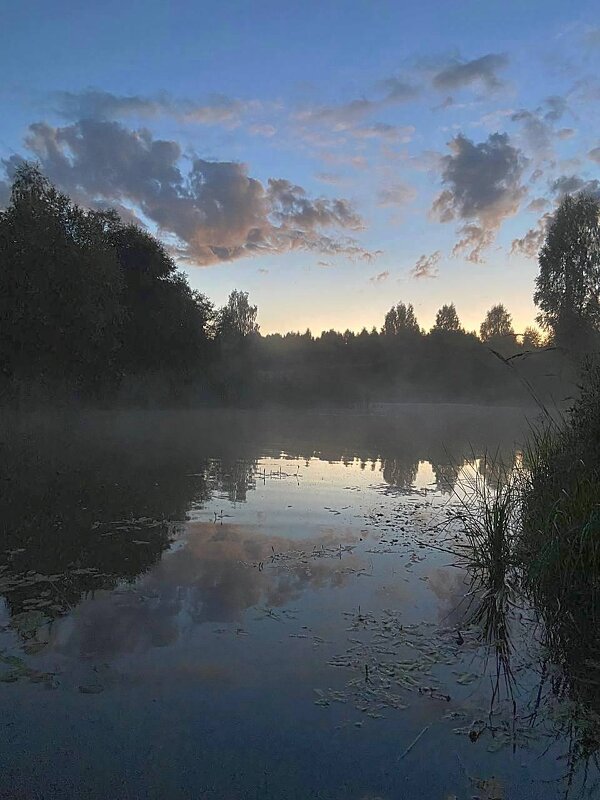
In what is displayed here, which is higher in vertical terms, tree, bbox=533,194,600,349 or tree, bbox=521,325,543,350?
tree, bbox=533,194,600,349

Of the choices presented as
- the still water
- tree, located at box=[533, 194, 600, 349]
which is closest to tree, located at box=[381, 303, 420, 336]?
tree, located at box=[533, 194, 600, 349]

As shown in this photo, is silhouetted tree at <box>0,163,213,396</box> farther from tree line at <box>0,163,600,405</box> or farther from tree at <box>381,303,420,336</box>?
tree at <box>381,303,420,336</box>

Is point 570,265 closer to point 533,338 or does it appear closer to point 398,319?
point 533,338

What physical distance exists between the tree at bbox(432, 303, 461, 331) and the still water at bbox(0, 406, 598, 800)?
8564cm

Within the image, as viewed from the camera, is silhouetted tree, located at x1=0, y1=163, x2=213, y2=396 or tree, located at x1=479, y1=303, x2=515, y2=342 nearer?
silhouetted tree, located at x1=0, y1=163, x2=213, y2=396

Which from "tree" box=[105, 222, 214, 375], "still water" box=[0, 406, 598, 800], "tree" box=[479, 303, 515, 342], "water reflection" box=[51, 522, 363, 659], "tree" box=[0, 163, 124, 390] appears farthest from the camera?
"tree" box=[479, 303, 515, 342]

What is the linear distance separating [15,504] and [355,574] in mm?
6050

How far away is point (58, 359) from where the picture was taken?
21.8 metres

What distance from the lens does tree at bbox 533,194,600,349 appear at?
35.6 metres

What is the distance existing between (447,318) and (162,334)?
66296 millimetres

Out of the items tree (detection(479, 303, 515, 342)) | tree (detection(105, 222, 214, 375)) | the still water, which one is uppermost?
tree (detection(479, 303, 515, 342))

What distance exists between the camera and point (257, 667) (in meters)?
4.35

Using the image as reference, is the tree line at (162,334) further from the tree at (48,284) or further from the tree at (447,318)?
the tree at (447,318)

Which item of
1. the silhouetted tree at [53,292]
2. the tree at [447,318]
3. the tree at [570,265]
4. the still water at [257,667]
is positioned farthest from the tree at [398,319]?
the still water at [257,667]
